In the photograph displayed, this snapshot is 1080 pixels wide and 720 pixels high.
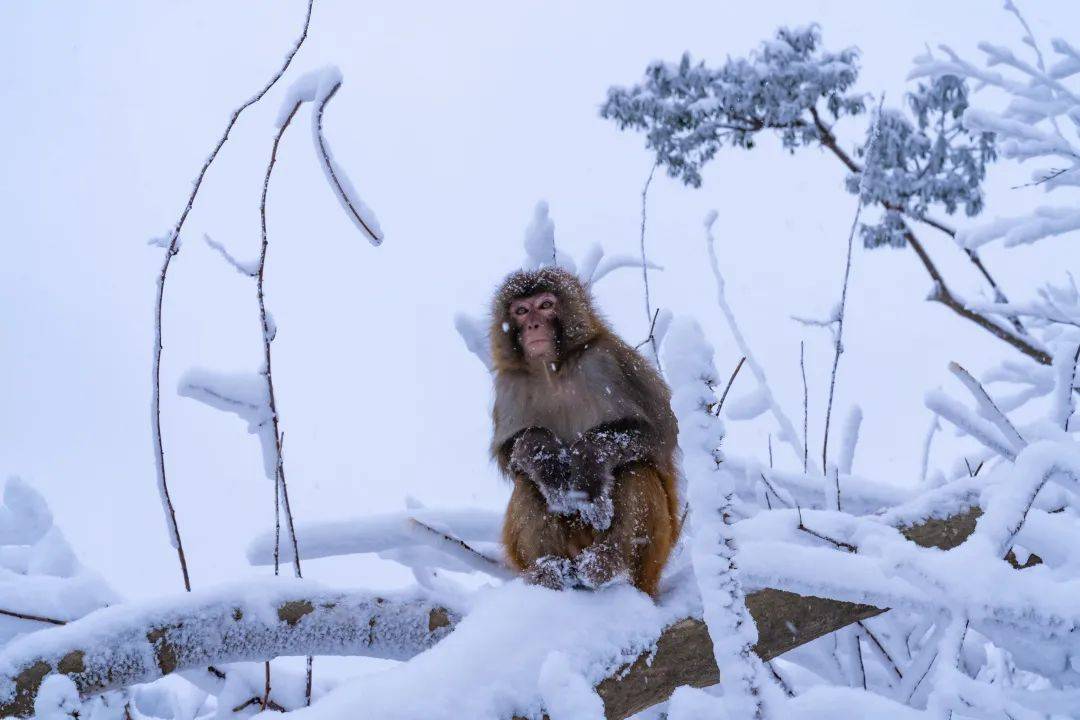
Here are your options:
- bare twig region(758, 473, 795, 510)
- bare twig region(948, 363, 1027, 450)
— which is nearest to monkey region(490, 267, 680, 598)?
bare twig region(758, 473, 795, 510)

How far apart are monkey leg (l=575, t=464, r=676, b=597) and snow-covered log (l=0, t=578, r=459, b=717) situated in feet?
1.91

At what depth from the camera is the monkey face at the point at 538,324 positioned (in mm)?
4258

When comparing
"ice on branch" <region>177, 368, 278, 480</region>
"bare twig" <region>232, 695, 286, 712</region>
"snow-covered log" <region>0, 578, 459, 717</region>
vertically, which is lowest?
"bare twig" <region>232, 695, 286, 712</region>

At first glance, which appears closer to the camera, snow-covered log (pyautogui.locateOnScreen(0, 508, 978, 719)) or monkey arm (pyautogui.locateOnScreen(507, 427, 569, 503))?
snow-covered log (pyautogui.locateOnScreen(0, 508, 978, 719))

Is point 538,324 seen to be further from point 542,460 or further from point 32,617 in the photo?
point 32,617

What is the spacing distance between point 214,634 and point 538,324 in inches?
91.1

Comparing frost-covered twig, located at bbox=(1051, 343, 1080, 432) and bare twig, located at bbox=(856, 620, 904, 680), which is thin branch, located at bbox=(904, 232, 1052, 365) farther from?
bare twig, located at bbox=(856, 620, 904, 680)

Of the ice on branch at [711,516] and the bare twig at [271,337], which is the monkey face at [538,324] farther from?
the ice on branch at [711,516]

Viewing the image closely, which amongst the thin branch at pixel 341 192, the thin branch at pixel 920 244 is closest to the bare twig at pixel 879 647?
the thin branch at pixel 341 192

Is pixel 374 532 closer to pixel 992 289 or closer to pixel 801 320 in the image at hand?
pixel 801 320

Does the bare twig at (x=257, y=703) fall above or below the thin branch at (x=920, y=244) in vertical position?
below

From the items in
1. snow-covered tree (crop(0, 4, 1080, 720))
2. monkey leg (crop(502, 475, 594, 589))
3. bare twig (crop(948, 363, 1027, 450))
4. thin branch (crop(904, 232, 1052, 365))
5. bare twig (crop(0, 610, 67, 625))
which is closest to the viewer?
snow-covered tree (crop(0, 4, 1080, 720))

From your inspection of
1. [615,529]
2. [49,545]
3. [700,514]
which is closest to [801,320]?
[615,529]

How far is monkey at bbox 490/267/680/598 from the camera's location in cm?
324
